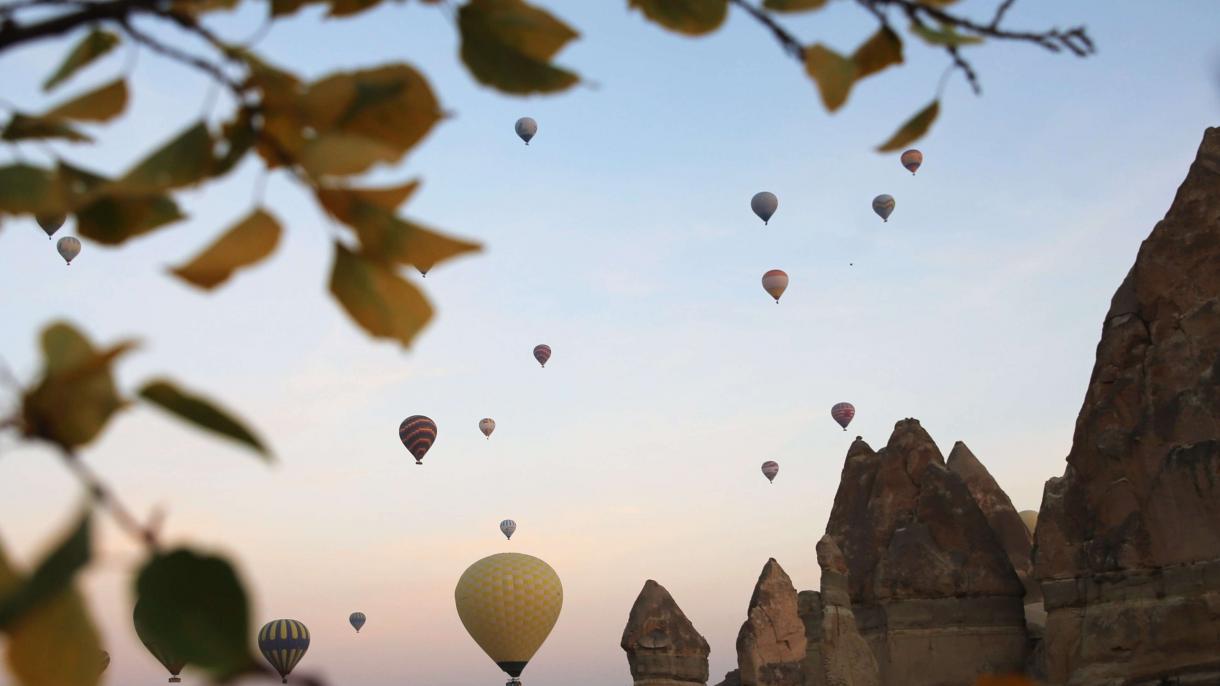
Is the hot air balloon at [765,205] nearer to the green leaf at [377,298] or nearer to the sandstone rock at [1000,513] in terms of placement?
the sandstone rock at [1000,513]

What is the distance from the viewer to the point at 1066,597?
2405 cm

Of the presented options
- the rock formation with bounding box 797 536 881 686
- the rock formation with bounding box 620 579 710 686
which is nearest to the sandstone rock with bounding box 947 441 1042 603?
the rock formation with bounding box 797 536 881 686

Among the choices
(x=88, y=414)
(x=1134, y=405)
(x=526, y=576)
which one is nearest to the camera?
(x=88, y=414)

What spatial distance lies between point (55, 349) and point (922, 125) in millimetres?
991

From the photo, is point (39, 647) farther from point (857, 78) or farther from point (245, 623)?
point (857, 78)

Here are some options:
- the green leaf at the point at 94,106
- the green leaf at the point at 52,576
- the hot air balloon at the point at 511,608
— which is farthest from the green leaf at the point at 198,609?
the hot air balloon at the point at 511,608

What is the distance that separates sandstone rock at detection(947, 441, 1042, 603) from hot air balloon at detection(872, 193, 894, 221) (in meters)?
12.9

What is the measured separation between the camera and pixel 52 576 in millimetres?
684

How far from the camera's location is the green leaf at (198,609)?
2.46 ft

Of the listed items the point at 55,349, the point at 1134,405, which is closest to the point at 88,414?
the point at 55,349

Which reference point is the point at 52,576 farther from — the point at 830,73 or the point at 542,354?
the point at 542,354

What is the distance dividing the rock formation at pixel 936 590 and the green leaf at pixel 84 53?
27.2m

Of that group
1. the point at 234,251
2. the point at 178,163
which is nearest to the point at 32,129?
the point at 178,163

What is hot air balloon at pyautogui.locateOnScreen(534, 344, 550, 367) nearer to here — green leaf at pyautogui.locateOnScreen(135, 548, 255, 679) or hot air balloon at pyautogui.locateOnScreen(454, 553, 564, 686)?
hot air balloon at pyautogui.locateOnScreen(454, 553, 564, 686)
